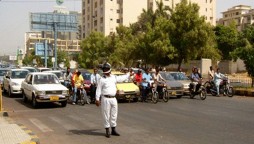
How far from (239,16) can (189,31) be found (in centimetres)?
10877

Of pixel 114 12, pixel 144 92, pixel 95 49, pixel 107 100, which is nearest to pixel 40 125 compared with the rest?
pixel 107 100

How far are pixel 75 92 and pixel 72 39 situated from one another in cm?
16831

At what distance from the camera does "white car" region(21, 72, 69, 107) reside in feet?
55.5

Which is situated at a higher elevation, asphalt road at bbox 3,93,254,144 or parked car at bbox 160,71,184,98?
parked car at bbox 160,71,184,98

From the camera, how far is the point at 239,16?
138125 millimetres

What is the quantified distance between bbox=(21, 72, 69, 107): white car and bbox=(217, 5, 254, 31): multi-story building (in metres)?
120

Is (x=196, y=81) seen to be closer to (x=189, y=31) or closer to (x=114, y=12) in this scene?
(x=189, y=31)

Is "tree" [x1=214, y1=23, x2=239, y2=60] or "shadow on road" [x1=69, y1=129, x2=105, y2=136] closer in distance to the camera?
"shadow on road" [x1=69, y1=129, x2=105, y2=136]

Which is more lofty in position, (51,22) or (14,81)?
(51,22)

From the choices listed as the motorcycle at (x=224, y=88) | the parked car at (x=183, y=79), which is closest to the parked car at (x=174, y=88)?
the parked car at (x=183, y=79)

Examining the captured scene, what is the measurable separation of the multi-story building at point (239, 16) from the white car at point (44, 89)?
120441 mm

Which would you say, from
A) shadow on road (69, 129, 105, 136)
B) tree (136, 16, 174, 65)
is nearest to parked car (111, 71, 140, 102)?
shadow on road (69, 129, 105, 136)

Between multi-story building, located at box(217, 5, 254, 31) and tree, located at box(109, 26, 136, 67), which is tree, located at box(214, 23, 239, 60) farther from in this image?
multi-story building, located at box(217, 5, 254, 31)

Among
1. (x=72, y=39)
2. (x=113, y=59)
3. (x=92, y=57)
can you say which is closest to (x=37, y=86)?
(x=113, y=59)
